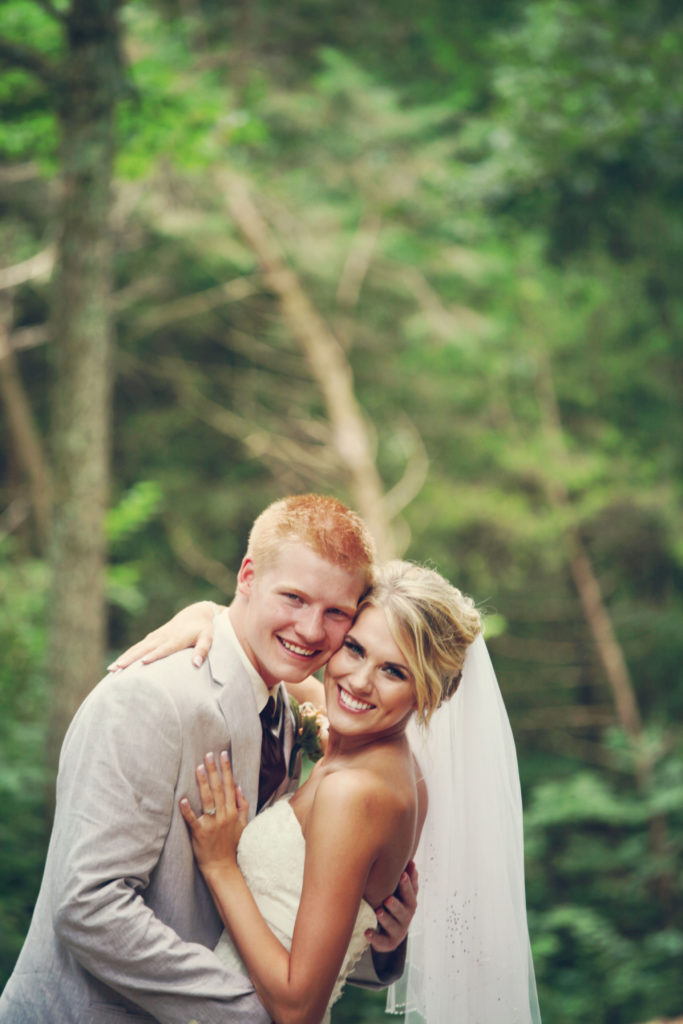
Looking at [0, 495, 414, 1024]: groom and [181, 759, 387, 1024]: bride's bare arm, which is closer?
[0, 495, 414, 1024]: groom

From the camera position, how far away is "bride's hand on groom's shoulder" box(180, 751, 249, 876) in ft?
7.31

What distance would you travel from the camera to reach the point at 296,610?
2.37 m

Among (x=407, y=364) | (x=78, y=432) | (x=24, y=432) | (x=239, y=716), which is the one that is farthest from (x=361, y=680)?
(x=407, y=364)

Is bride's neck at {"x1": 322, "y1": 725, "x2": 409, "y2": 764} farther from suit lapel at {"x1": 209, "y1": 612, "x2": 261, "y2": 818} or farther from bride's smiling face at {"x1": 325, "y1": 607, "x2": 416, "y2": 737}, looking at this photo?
suit lapel at {"x1": 209, "y1": 612, "x2": 261, "y2": 818}

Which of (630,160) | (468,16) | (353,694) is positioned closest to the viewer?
(353,694)

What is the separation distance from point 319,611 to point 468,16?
8777mm

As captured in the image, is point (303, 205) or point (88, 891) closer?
point (88, 891)

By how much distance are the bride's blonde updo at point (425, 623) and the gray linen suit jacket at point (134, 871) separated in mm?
446

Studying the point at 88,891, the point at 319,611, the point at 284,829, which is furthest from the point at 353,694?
the point at 88,891

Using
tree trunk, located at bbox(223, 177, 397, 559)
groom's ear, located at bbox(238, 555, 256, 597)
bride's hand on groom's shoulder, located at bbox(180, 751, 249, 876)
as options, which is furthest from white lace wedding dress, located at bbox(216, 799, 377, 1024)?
tree trunk, located at bbox(223, 177, 397, 559)

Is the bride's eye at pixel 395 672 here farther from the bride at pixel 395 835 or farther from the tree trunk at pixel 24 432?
the tree trunk at pixel 24 432

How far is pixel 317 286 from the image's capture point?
11164mm

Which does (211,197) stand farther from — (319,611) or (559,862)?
(319,611)

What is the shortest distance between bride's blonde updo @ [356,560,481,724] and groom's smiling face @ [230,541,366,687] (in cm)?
12
